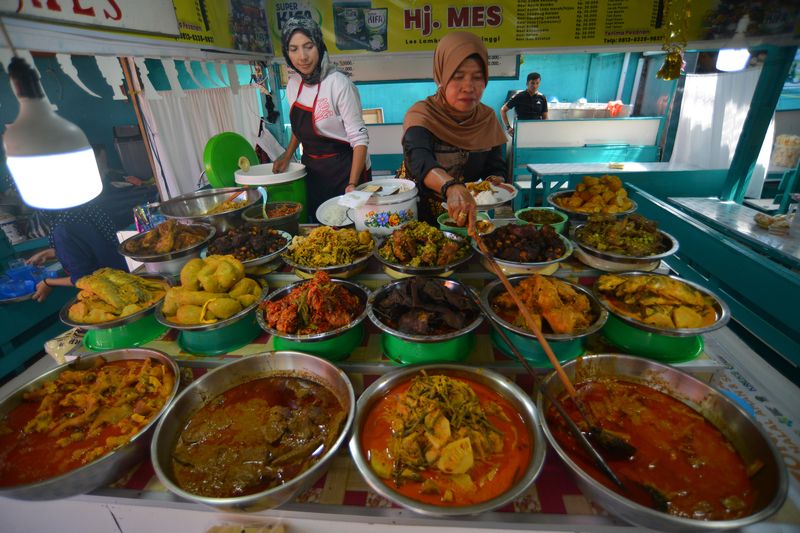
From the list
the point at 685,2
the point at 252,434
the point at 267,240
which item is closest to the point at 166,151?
the point at 267,240

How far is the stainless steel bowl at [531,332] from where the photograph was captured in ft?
5.49

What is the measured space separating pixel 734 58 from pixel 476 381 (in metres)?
4.97

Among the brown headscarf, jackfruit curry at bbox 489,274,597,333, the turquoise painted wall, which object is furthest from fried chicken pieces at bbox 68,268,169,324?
the turquoise painted wall

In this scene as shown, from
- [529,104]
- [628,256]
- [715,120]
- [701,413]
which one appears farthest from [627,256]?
[529,104]

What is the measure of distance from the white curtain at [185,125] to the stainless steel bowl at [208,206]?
1.48 meters

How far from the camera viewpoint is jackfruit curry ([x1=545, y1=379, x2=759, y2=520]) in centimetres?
127

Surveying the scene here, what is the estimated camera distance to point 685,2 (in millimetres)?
3594

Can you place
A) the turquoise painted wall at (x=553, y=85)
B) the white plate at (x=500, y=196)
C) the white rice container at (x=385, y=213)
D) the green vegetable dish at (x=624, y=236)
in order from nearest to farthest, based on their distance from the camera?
the green vegetable dish at (x=624, y=236) → the white rice container at (x=385, y=213) → the white plate at (x=500, y=196) → the turquoise painted wall at (x=553, y=85)

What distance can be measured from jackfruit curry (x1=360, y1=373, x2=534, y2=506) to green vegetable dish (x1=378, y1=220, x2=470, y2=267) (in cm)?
78

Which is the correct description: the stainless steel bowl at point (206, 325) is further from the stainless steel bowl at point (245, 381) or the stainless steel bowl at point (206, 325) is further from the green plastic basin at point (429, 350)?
the green plastic basin at point (429, 350)

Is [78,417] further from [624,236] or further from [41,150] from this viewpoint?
[624,236]

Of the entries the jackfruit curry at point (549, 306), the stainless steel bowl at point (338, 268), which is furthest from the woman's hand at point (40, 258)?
→ the jackfruit curry at point (549, 306)

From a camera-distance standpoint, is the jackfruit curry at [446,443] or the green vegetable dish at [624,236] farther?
the green vegetable dish at [624,236]

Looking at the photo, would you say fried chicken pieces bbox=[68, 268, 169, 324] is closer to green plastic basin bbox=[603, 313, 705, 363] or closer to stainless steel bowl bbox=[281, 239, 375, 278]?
stainless steel bowl bbox=[281, 239, 375, 278]
